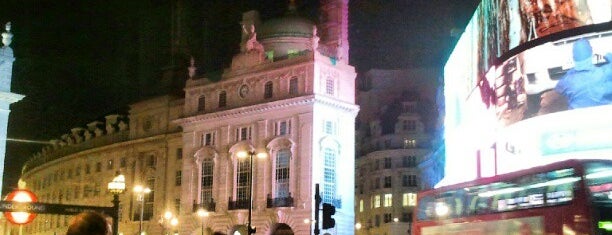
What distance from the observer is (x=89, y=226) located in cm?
622

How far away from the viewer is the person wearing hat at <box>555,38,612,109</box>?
31234mm

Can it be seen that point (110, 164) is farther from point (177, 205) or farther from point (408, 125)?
point (408, 125)

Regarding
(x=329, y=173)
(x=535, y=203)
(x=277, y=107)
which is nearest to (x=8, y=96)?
(x=277, y=107)

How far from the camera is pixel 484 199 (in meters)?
19.2

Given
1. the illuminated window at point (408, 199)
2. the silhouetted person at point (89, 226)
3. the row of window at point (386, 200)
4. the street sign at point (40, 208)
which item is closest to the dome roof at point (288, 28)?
the row of window at point (386, 200)

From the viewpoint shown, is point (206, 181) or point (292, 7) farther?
point (292, 7)

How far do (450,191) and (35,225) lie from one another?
8758 cm

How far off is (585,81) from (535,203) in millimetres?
16045

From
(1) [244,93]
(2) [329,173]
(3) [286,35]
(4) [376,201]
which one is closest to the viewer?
(2) [329,173]

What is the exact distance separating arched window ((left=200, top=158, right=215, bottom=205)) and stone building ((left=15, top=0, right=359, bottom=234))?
0.10 m

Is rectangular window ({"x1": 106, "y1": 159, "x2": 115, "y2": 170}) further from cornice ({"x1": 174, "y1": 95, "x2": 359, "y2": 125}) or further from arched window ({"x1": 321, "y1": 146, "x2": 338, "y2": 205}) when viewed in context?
arched window ({"x1": 321, "y1": 146, "x2": 338, "y2": 205})

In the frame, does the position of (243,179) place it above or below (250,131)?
below

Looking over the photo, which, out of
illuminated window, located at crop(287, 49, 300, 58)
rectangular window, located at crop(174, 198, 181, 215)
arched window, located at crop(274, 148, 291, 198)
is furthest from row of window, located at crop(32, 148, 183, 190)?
illuminated window, located at crop(287, 49, 300, 58)

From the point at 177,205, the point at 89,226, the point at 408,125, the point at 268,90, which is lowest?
the point at 89,226
